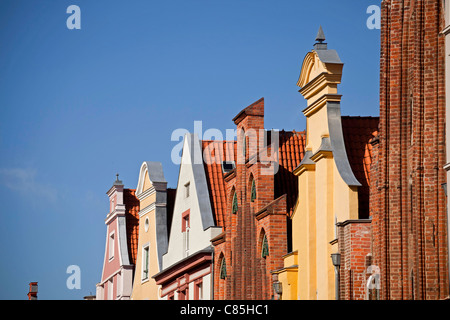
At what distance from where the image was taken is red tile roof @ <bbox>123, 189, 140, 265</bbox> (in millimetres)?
43991

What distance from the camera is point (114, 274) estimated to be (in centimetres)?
4409

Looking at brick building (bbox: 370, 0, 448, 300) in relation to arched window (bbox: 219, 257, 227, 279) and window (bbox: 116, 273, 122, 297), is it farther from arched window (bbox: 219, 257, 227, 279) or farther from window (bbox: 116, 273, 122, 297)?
window (bbox: 116, 273, 122, 297)

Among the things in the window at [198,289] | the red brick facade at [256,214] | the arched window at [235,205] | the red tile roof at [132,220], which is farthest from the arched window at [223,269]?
the red tile roof at [132,220]

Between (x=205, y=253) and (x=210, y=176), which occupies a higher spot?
(x=210, y=176)

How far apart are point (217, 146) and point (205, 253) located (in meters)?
4.49

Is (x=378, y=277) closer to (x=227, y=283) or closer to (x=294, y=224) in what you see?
(x=294, y=224)

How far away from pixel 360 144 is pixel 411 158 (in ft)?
15.5

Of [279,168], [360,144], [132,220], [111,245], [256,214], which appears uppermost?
[132,220]

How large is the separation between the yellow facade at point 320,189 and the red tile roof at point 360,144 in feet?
2.07

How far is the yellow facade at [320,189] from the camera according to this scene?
24750 millimetres

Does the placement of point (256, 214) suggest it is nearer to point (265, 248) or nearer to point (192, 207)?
point (265, 248)

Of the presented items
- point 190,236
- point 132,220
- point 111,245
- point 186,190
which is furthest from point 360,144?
point 111,245

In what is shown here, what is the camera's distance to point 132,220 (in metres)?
45.1
